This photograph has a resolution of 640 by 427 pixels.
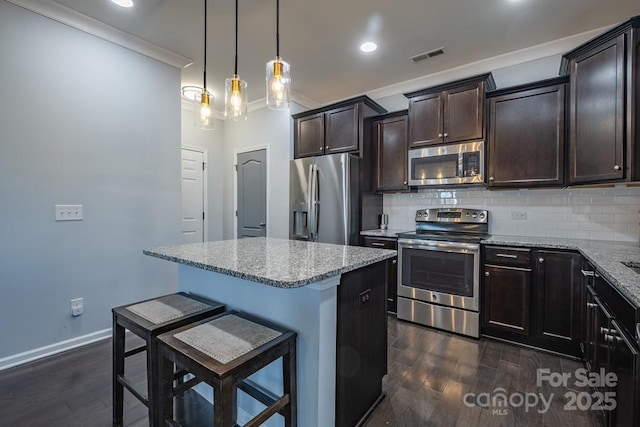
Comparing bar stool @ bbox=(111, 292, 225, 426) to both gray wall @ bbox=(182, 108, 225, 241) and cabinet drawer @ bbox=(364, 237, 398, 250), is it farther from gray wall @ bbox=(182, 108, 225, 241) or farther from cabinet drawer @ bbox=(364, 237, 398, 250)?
gray wall @ bbox=(182, 108, 225, 241)

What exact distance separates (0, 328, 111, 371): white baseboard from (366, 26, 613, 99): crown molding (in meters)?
4.22

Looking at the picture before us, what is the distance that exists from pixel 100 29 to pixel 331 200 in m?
2.74

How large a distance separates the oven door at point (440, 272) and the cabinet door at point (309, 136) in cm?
171

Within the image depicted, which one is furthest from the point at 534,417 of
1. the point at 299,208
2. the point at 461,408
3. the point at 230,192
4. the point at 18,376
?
the point at 230,192

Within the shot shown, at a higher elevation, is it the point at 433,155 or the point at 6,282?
the point at 433,155

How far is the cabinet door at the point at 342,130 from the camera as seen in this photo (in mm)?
3643

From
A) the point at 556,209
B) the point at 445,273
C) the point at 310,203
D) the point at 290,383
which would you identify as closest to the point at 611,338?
the point at 290,383

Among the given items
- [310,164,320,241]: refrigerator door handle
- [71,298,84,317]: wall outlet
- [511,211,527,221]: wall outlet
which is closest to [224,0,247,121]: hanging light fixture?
[310,164,320,241]: refrigerator door handle

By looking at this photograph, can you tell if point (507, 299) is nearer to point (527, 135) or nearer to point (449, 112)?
point (527, 135)

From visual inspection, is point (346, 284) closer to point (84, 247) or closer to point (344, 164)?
point (344, 164)

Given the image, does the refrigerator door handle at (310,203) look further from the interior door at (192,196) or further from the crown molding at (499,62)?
the interior door at (192,196)

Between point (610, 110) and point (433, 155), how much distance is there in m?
1.38

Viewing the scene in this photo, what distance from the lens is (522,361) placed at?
2359 mm

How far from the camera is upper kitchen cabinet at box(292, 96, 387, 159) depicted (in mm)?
3631
